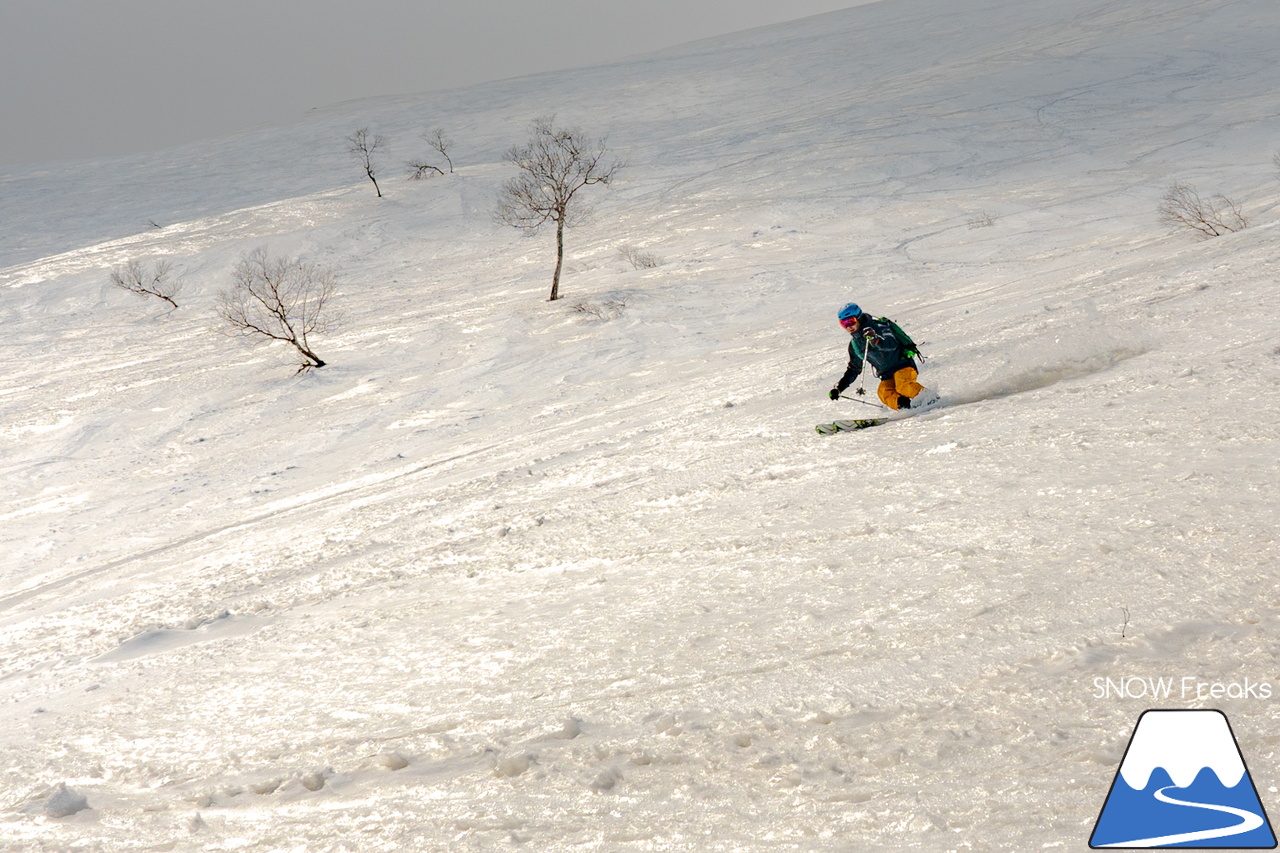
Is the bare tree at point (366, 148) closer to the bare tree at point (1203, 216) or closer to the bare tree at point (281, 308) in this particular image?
the bare tree at point (281, 308)

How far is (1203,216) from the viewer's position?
1694 centimetres

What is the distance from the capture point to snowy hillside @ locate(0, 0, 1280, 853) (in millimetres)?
3467

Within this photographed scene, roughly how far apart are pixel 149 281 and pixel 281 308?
12.2 meters

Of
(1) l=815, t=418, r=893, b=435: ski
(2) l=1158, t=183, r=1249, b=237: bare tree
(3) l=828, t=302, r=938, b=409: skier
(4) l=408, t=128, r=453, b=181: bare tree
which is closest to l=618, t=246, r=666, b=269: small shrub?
(2) l=1158, t=183, r=1249, b=237: bare tree

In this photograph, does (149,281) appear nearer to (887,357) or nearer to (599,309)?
(599,309)

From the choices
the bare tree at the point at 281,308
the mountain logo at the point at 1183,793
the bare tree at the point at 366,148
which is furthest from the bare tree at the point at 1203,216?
the bare tree at the point at 366,148

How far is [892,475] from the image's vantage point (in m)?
6.43

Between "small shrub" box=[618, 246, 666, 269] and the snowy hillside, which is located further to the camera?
"small shrub" box=[618, 246, 666, 269]

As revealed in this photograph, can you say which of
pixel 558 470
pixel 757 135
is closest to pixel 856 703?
pixel 558 470

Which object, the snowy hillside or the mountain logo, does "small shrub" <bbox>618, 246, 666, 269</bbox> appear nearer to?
the snowy hillside

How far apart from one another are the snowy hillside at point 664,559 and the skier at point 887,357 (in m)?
0.57

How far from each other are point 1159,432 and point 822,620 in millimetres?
3069

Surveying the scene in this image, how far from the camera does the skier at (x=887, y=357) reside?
8.02m

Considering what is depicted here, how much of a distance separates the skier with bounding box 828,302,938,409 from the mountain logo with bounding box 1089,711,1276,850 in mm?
5223
